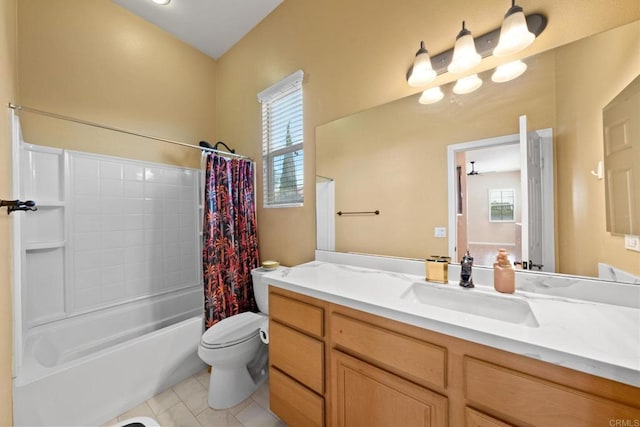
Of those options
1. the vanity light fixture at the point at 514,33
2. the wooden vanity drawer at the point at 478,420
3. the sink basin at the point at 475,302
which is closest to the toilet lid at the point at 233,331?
the sink basin at the point at 475,302

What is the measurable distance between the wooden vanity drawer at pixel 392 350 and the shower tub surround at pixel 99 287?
1405 mm

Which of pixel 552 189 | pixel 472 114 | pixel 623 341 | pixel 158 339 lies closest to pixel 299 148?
pixel 472 114

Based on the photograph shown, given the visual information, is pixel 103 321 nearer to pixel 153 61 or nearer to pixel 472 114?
pixel 153 61

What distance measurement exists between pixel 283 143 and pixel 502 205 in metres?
1.64

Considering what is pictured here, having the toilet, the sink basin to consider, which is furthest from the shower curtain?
the sink basin

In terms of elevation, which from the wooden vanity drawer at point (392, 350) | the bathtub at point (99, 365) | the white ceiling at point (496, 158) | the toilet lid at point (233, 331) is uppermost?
the white ceiling at point (496, 158)

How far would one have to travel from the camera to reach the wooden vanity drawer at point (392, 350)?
0.74 meters

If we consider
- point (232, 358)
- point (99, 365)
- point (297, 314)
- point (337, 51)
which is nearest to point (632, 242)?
point (297, 314)

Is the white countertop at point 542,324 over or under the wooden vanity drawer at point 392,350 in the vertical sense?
over

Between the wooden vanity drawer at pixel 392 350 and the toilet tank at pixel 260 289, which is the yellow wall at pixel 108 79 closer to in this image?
the toilet tank at pixel 260 289

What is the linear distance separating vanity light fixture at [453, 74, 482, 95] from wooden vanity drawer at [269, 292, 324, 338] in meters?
1.28

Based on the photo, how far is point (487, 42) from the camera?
109cm

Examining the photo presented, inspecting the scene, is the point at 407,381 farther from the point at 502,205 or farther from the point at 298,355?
the point at 502,205

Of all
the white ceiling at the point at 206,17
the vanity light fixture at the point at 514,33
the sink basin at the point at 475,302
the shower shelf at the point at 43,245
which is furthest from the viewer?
the white ceiling at the point at 206,17
